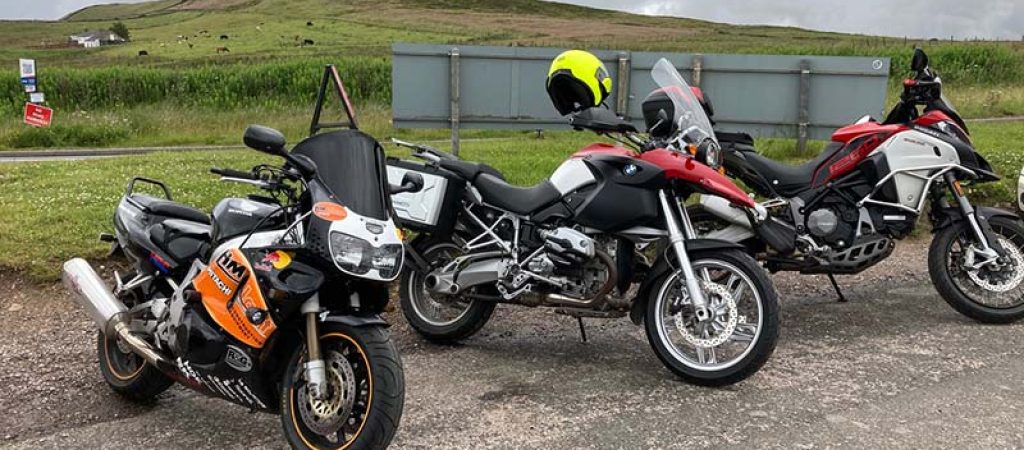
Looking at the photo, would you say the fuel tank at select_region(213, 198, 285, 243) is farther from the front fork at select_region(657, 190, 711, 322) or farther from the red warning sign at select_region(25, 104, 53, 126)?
the red warning sign at select_region(25, 104, 53, 126)

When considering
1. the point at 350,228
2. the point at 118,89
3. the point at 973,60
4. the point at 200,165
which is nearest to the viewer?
the point at 350,228

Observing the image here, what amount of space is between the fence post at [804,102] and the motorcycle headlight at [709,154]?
7578 millimetres

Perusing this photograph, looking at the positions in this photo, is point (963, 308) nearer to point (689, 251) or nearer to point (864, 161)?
point (864, 161)

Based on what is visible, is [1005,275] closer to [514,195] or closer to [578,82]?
[578,82]

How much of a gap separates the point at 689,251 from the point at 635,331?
1108 millimetres

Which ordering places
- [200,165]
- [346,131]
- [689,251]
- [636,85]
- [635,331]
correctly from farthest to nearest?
[636,85], [200,165], [635,331], [689,251], [346,131]

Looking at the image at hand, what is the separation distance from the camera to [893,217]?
18.9 ft

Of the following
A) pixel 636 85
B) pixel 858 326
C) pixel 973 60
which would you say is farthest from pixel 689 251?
pixel 973 60

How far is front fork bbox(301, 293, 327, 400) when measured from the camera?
3.31 meters

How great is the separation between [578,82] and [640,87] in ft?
25.0

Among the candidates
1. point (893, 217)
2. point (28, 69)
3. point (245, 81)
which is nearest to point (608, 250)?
point (893, 217)

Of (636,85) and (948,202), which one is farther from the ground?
(636,85)

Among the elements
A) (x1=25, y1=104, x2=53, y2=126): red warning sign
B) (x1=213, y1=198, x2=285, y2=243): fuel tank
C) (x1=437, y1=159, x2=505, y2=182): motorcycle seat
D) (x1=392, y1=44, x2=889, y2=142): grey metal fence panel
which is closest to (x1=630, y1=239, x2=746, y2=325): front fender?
(x1=437, y1=159, x2=505, y2=182): motorcycle seat

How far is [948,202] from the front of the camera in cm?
591
